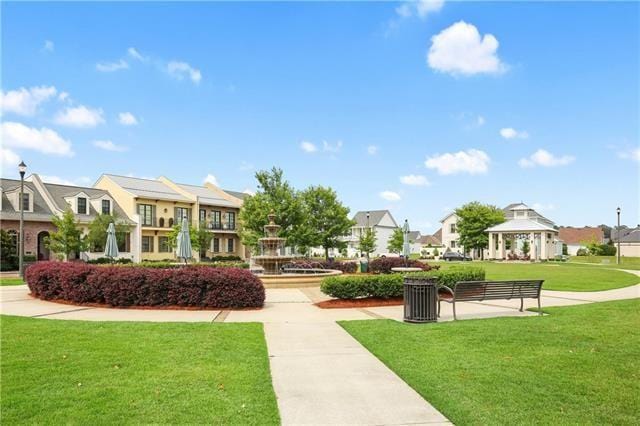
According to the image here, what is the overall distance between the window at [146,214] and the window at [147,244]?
4.55ft

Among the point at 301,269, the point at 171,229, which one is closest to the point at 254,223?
the point at 171,229

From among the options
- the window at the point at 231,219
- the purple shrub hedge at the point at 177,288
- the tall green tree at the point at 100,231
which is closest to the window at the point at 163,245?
the tall green tree at the point at 100,231

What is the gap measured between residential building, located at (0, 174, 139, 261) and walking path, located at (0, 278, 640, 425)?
22.7 meters

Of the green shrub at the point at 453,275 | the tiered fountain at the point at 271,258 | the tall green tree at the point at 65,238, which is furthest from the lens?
the tall green tree at the point at 65,238

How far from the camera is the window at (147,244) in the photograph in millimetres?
45781

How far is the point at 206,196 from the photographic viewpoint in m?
53.6

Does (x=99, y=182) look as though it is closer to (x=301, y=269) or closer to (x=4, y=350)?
(x=301, y=269)

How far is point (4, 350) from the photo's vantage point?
24.8ft

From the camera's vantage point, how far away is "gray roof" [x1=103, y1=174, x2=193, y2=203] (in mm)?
45719

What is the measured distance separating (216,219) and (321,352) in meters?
46.5

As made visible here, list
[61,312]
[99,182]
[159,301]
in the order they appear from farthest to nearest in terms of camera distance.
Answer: [99,182], [159,301], [61,312]

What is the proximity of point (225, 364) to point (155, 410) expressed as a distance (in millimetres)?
1883

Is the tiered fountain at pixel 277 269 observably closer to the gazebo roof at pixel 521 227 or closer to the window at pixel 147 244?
the window at pixel 147 244

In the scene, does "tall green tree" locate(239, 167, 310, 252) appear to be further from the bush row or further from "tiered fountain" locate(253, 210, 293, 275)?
the bush row
